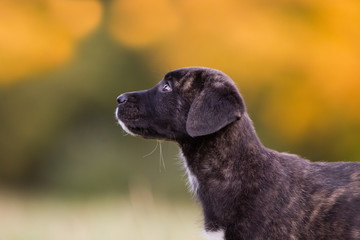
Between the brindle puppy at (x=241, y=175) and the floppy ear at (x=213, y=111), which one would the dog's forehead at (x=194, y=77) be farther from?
the floppy ear at (x=213, y=111)

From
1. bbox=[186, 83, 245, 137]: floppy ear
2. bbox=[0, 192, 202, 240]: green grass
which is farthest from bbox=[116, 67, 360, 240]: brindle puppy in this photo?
bbox=[0, 192, 202, 240]: green grass

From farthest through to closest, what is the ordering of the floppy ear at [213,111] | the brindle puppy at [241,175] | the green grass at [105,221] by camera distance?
the green grass at [105,221] < the floppy ear at [213,111] < the brindle puppy at [241,175]

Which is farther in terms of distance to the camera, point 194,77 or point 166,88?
point 166,88

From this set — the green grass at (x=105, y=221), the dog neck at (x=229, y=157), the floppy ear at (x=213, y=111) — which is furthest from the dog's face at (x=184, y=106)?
the green grass at (x=105, y=221)

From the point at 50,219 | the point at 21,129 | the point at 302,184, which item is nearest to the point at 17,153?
the point at 21,129

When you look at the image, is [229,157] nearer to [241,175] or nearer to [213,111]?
[241,175]

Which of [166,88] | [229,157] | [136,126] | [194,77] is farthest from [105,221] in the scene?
[229,157]

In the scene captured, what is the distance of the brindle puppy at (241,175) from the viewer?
537 centimetres

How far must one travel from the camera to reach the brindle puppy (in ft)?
17.6

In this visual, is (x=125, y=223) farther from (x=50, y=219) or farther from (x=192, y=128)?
(x=192, y=128)

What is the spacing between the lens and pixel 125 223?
8234mm

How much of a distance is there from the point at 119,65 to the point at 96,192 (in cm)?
257

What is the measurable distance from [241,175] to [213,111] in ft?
1.97

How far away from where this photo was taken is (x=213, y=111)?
562 cm
